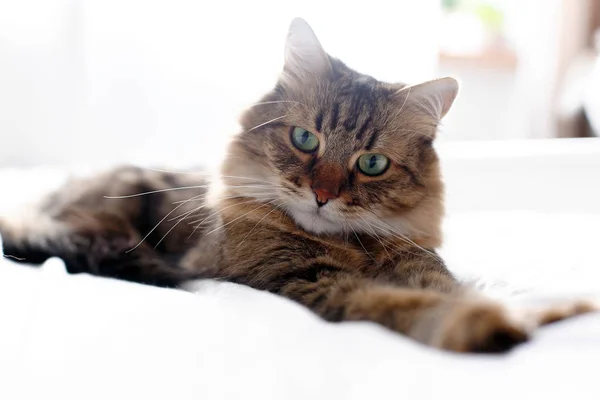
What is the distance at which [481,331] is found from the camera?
0.74 meters

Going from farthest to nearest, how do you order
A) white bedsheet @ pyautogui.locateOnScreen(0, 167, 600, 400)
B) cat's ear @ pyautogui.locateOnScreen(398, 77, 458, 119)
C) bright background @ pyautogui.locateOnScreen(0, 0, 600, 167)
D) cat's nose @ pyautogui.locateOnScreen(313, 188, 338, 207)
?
1. bright background @ pyautogui.locateOnScreen(0, 0, 600, 167)
2. cat's ear @ pyautogui.locateOnScreen(398, 77, 458, 119)
3. cat's nose @ pyautogui.locateOnScreen(313, 188, 338, 207)
4. white bedsheet @ pyautogui.locateOnScreen(0, 167, 600, 400)

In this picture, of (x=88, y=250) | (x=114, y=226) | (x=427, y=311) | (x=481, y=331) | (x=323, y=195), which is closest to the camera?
(x=481, y=331)

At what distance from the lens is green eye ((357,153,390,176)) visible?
130 cm

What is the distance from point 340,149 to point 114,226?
2.47 feet

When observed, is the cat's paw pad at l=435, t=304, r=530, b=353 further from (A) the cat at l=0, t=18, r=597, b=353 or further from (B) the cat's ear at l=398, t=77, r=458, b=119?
(B) the cat's ear at l=398, t=77, r=458, b=119

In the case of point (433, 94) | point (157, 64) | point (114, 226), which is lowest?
point (114, 226)

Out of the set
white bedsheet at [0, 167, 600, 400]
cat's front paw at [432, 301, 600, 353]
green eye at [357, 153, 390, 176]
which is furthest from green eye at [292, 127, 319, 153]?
cat's front paw at [432, 301, 600, 353]

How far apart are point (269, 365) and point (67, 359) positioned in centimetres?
29

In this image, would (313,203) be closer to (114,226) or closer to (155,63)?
(114,226)

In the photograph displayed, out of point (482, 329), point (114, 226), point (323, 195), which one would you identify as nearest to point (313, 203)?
point (323, 195)

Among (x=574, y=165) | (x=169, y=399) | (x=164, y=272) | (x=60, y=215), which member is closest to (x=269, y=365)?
(x=169, y=399)

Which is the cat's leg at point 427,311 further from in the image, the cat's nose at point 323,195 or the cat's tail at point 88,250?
the cat's tail at point 88,250

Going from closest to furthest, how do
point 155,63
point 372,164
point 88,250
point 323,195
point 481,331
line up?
point 481,331, point 323,195, point 372,164, point 88,250, point 155,63

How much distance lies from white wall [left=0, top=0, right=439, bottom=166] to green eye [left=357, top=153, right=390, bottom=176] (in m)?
1.80
